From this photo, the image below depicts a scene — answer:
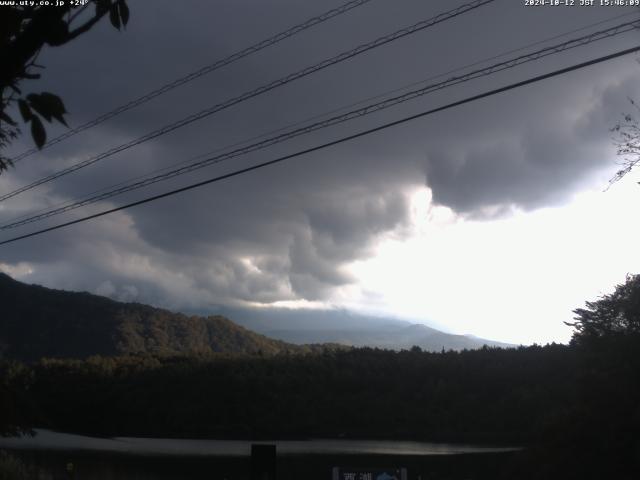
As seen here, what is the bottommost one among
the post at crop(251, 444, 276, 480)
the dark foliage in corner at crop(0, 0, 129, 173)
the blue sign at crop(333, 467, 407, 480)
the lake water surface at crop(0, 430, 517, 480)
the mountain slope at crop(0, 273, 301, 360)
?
the lake water surface at crop(0, 430, 517, 480)

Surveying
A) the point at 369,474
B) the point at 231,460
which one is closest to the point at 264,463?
the point at 369,474

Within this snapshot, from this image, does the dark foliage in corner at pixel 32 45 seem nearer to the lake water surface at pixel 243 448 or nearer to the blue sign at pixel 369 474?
the blue sign at pixel 369 474

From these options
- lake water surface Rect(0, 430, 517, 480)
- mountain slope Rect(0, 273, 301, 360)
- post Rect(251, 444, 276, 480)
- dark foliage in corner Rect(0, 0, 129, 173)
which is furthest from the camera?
mountain slope Rect(0, 273, 301, 360)

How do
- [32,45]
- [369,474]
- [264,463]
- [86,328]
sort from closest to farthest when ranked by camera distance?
[32,45], [264,463], [369,474], [86,328]

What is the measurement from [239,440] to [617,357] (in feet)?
176

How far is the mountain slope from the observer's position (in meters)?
118

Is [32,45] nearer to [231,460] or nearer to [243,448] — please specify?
[231,460]

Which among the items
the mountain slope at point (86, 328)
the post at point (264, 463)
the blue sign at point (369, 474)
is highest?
the mountain slope at point (86, 328)

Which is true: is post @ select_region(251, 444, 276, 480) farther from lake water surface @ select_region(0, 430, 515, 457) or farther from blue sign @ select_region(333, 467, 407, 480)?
lake water surface @ select_region(0, 430, 515, 457)

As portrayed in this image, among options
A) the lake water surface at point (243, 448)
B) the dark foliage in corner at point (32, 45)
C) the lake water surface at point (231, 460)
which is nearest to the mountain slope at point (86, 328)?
the lake water surface at point (243, 448)

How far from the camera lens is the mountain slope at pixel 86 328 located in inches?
4643

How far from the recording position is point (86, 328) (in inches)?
5089

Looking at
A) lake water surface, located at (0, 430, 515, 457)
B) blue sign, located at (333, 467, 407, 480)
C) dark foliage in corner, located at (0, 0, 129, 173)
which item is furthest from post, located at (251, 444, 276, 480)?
lake water surface, located at (0, 430, 515, 457)

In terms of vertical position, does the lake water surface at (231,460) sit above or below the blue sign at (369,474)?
below
